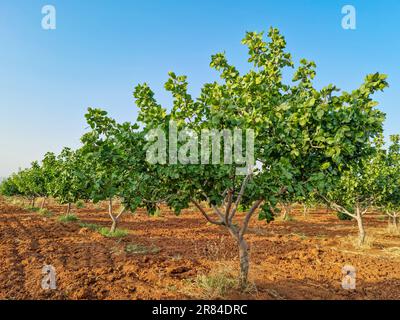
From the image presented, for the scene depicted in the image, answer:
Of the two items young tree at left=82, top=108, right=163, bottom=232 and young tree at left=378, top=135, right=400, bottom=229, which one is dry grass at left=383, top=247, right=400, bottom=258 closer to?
young tree at left=378, top=135, right=400, bottom=229

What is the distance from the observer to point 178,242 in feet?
53.3

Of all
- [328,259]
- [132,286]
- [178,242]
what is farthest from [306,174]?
[178,242]

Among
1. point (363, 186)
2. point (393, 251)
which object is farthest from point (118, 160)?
point (393, 251)

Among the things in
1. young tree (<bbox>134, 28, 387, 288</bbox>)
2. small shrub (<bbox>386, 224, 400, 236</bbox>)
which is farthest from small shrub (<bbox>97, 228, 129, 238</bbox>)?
small shrub (<bbox>386, 224, 400, 236</bbox>)

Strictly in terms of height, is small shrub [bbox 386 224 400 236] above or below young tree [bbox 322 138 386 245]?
below

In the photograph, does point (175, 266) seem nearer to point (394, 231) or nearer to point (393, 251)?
point (393, 251)

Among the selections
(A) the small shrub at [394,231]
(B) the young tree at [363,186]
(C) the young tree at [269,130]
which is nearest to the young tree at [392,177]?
(B) the young tree at [363,186]

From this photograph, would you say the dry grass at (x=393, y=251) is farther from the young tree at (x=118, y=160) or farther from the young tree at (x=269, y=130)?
the young tree at (x=118, y=160)

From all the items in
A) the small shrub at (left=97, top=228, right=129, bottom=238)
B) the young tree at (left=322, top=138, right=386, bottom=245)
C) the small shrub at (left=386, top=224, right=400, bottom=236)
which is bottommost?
the small shrub at (left=386, top=224, right=400, bottom=236)

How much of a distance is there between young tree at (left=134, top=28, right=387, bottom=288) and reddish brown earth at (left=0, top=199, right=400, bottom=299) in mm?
2015

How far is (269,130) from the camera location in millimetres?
6535

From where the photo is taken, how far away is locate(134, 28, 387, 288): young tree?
5848mm
